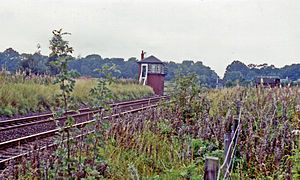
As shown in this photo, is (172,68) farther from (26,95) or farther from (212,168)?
(212,168)

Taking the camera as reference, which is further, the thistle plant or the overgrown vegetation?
the overgrown vegetation

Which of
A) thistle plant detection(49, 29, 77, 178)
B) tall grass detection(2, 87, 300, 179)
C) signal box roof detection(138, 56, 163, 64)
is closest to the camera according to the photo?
thistle plant detection(49, 29, 77, 178)

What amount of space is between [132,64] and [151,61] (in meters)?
33.0

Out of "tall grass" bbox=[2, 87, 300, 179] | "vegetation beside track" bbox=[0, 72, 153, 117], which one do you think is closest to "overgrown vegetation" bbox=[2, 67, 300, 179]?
"tall grass" bbox=[2, 87, 300, 179]

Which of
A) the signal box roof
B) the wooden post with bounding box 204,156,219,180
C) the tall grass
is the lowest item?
the tall grass

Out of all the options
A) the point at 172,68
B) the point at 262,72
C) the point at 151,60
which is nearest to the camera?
the point at 151,60

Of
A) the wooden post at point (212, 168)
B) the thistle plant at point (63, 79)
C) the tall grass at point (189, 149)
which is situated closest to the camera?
the wooden post at point (212, 168)

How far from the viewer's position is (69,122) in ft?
8.79

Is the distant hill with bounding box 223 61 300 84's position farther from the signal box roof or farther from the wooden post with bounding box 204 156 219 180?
the wooden post with bounding box 204 156 219 180

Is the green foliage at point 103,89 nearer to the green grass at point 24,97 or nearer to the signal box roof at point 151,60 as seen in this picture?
the green grass at point 24,97

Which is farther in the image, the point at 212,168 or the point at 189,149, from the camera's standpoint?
the point at 189,149

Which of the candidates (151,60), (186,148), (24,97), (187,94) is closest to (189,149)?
(186,148)

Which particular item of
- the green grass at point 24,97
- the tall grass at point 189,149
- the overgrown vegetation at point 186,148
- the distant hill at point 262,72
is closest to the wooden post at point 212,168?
the overgrown vegetation at point 186,148

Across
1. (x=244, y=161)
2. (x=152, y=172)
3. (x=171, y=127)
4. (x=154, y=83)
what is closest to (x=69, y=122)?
(x=152, y=172)
